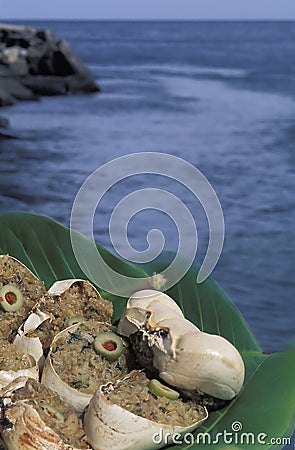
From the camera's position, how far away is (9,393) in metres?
0.78

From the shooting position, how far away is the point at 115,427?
0.76 metres

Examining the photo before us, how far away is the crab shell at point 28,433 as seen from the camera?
73 cm

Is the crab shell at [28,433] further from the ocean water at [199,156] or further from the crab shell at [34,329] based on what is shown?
the ocean water at [199,156]

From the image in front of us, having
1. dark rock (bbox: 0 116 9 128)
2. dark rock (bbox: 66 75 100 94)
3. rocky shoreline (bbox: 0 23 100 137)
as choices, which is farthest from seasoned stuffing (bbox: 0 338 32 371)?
dark rock (bbox: 66 75 100 94)

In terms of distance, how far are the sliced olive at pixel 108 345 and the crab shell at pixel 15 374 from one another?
0.08 m

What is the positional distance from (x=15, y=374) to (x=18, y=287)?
0.51 feet

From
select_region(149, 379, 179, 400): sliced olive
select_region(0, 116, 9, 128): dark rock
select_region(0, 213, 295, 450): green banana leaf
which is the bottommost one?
select_region(0, 116, 9, 128): dark rock

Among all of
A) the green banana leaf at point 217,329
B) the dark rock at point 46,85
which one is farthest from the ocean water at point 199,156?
the green banana leaf at point 217,329

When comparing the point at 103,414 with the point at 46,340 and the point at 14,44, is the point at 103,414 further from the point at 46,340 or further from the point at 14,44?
the point at 14,44

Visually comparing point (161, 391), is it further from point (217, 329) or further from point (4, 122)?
point (4, 122)

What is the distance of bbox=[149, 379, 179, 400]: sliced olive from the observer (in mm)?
786

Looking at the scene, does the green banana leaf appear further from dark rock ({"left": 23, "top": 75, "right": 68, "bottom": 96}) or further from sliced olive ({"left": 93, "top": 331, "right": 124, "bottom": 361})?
dark rock ({"left": 23, "top": 75, "right": 68, "bottom": 96})

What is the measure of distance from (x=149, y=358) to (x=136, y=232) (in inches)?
144

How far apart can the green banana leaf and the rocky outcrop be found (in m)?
10.0
